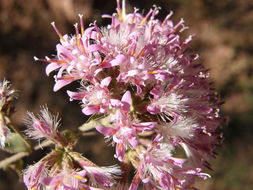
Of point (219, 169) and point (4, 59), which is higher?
point (4, 59)

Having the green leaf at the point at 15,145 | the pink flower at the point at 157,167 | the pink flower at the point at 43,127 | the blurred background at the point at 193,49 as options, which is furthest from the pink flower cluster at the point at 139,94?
the blurred background at the point at 193,49

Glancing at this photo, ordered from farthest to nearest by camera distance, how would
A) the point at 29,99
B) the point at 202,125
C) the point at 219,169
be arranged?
the point at 219,169 → the point at 29,99 → the point at 202,125

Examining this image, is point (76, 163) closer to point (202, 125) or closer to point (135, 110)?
point (135, 110)

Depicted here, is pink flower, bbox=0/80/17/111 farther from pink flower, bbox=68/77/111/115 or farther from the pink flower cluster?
pink flower, bbox=68/77/111/115

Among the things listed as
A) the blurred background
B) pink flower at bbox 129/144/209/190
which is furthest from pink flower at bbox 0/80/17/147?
the blurred background

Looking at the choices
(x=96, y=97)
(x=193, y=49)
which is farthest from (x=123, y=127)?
(x=193, y=49)

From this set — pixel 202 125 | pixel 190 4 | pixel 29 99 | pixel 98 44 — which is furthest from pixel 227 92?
pixel 98 44
